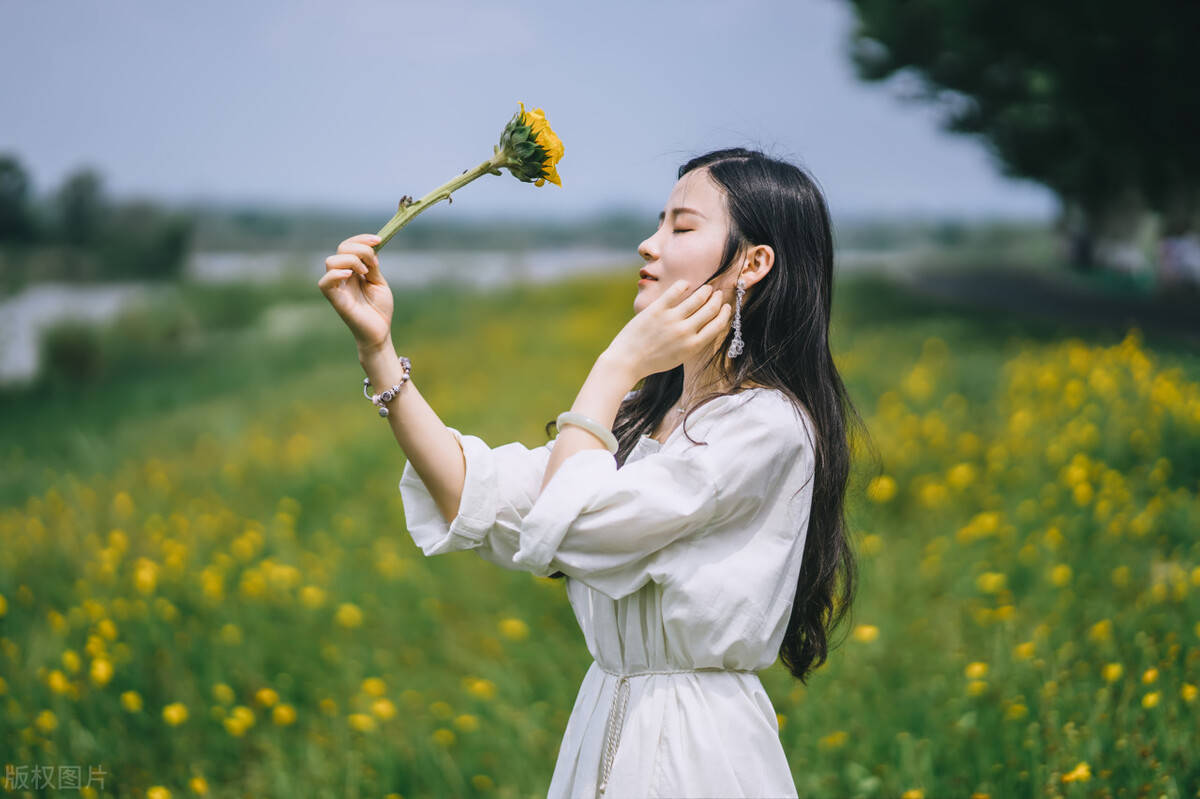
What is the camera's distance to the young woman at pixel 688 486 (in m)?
1.33

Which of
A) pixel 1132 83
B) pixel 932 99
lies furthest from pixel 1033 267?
pixel 1132 83

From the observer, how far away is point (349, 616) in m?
3.64

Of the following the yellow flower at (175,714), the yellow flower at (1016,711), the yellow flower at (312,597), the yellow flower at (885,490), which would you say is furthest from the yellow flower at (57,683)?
the yellow flower at (885,490)

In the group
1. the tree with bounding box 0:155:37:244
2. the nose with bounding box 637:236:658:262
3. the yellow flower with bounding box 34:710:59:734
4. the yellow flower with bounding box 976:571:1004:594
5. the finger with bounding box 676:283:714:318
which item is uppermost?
the tree with bounding box 0:155:37:244

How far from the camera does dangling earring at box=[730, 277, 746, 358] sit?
1.50 m

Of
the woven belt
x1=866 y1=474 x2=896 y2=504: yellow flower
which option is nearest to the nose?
the woven belt

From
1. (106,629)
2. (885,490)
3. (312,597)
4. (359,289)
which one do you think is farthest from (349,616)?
(359,289)

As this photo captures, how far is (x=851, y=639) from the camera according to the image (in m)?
3.27

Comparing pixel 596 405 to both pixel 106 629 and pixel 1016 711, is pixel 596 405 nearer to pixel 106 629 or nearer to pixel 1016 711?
pixel 1016 711

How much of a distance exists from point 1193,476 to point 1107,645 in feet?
5.55

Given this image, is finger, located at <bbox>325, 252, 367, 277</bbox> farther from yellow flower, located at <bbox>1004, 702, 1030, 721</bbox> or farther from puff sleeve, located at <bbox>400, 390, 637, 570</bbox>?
yellow flower, located at <bbox>1004, 702, 1030, 721</bbox>

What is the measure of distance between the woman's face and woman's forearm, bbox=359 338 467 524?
0.39m

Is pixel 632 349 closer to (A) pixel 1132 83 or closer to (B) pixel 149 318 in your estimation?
(A) pixel 1132 83

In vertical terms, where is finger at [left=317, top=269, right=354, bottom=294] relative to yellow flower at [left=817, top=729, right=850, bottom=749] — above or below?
above
